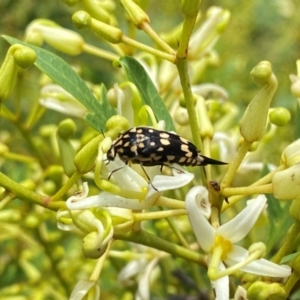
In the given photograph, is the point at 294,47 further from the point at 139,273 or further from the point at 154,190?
the point at 154,190

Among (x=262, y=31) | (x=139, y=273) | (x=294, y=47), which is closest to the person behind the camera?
(x=139, y=273)

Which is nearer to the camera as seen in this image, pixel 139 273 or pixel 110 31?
pixel 110 31

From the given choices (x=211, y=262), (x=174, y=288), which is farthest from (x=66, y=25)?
(x=211, y=262)

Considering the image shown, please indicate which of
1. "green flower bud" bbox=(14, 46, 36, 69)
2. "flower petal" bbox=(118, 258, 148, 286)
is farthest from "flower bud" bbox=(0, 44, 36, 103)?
"flower petal" bbox=(118, 258, 148, 286)

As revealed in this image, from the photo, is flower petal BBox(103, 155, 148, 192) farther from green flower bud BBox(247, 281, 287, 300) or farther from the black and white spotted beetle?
green flower bud BBox(247, 281, 287, 300)

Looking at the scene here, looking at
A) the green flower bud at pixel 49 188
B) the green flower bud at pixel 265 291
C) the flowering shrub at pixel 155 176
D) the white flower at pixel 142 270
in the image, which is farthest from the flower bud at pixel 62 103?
the green flower bud at pixel 265 291

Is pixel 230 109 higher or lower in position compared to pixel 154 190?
lower

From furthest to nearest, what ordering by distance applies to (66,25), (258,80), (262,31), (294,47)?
(262,31) < (294,47) < (66,25) < (258,80)
